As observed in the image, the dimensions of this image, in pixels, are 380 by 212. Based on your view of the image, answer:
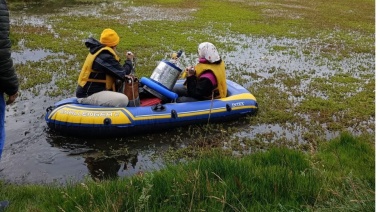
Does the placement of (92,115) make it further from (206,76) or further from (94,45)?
(206,76)

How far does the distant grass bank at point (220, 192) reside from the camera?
3.37 metres

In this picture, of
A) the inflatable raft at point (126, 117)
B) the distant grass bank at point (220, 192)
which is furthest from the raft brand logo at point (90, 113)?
the distant grass bank at point (220, 192)

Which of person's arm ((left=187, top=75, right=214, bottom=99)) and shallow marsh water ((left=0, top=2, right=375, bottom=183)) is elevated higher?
person's arm ((left=187, top=75, right=214, bottom=99))

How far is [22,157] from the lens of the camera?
22.6 ft

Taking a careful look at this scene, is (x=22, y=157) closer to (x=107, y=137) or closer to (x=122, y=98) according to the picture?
(x=107, y=137)

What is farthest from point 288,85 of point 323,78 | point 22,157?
point 22,157

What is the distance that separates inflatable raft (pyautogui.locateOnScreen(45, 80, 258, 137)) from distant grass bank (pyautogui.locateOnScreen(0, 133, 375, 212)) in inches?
113

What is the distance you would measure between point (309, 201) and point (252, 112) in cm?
531

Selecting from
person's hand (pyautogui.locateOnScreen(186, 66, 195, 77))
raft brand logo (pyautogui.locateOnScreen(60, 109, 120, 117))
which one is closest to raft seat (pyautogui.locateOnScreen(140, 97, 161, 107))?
person's hand (pyautogui.locateOnScreen(186, 66, 195, 77))

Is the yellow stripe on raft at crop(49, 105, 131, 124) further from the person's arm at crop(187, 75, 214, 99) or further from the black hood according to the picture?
the person's arm at crop(187, 75, 214, 99)

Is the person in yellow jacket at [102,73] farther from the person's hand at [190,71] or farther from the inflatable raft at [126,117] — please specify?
the person's hand at [190,71]

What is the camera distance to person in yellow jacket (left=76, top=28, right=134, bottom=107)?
25.5ft

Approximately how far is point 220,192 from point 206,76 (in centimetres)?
499

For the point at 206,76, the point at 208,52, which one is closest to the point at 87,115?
the point at 206,76
